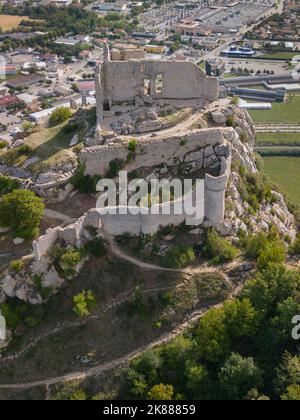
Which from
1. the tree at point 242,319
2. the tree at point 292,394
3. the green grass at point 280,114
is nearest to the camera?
the tree at point 292,394

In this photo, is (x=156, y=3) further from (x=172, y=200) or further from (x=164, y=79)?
(x=172, y=200)

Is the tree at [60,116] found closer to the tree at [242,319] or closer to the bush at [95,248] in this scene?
the bush at [95,248]

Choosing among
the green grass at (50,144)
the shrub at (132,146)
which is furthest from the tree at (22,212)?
the shrub at (132,146)

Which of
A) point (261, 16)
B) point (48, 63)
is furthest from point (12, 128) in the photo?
point (261, 16)

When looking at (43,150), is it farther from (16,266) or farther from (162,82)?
(162,82)

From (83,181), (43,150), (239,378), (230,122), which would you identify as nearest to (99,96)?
(43,150)

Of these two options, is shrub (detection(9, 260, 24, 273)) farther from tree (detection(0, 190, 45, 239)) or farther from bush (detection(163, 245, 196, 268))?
bush (detection(163, 245, 196, 268))
